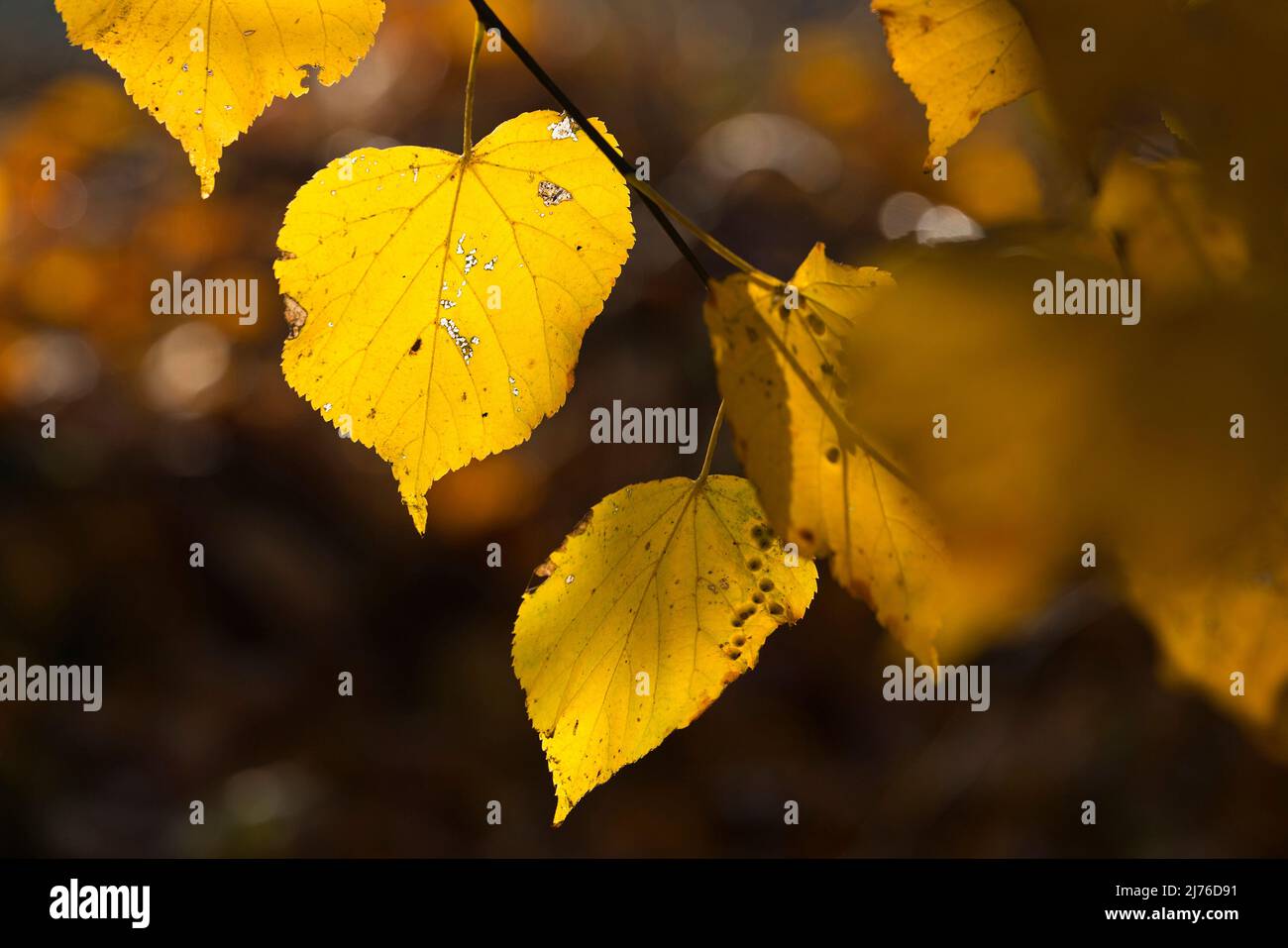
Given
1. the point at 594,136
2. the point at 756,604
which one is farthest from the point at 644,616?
the point at 594,136

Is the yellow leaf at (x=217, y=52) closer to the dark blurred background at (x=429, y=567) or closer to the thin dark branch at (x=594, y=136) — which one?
the thin dark branch at (x=594, y=136)

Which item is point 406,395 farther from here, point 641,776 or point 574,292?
point 641,776

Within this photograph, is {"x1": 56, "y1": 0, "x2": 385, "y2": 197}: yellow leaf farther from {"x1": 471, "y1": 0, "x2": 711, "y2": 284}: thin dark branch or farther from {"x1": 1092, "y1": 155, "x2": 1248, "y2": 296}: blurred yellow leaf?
{"x1": 1092, "y1": 155, "x2": 1248, "y2": 296}: blurred yellow leaf

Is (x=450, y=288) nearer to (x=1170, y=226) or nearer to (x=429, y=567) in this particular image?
Answer: (x=1170, y=226)

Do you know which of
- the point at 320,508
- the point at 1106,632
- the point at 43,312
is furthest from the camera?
the point at 43,312
